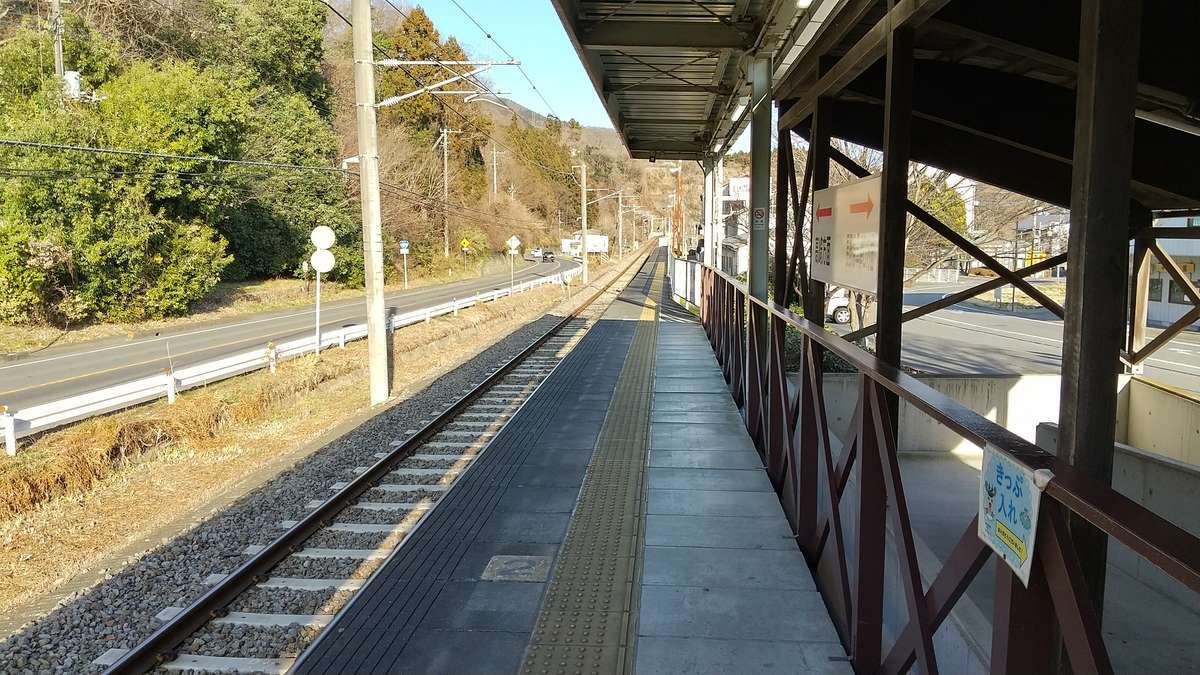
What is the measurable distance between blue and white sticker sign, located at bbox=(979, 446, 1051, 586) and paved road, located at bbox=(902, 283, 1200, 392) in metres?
12.3

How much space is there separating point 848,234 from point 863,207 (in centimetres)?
37

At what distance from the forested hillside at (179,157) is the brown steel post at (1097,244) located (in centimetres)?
1516

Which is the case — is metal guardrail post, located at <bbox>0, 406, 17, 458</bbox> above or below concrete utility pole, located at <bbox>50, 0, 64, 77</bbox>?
below

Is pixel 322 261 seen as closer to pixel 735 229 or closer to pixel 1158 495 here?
pixel 1158 495

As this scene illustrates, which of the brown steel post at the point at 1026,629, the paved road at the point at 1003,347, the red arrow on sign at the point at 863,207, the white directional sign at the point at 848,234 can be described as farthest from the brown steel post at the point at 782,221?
the paved road at the point at 1003,347

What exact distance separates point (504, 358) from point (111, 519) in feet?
29.7

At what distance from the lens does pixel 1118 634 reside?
5.26 m

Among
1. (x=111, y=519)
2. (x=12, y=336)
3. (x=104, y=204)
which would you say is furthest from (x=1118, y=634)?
(x=104, y=204)

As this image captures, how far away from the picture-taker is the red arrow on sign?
3.98 metres

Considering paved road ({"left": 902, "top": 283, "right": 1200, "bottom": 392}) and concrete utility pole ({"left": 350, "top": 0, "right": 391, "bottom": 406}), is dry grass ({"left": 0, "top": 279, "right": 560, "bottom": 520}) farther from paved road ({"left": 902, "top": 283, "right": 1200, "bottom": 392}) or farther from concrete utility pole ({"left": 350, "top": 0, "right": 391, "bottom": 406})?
paved road ({"left": 902, "top": 283, "right": 1200, "bottom": 392})

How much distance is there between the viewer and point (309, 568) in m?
5.56

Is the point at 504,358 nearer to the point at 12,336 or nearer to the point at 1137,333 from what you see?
the point at 1137,333

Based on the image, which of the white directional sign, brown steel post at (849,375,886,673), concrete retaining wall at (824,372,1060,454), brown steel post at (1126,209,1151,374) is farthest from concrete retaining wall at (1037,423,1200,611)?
brown steel post at (849,375,886,673)

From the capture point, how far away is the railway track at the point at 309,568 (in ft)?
14.5
